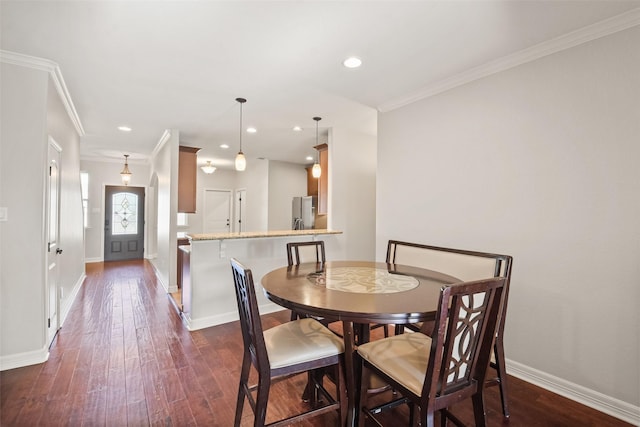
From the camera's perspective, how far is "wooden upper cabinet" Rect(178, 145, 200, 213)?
16.6ft

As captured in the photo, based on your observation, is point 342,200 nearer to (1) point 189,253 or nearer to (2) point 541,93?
(1) point 189,253

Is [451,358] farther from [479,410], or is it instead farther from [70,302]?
[70,302]

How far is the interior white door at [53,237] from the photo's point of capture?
289cm

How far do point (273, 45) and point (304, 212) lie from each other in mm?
4801

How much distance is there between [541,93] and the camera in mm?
2289

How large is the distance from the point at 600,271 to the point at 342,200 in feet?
9.89

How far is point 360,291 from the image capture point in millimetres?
1808

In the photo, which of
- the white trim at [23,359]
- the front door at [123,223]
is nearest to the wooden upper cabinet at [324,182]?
the white trim at [23,359]

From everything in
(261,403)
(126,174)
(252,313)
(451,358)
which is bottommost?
(261,403)

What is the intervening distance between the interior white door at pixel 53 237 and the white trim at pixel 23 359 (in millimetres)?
316

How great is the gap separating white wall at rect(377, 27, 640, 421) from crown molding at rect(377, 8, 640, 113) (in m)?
0.05

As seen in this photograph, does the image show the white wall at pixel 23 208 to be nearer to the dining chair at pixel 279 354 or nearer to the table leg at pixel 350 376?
the dining chair at pixel 279 354

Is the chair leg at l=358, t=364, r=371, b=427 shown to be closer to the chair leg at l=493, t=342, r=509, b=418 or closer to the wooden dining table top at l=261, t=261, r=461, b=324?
the wooden dining table top at l=261, t=261, r=461, b=324

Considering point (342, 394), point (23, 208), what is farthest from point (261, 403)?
A: point (23, 208)
